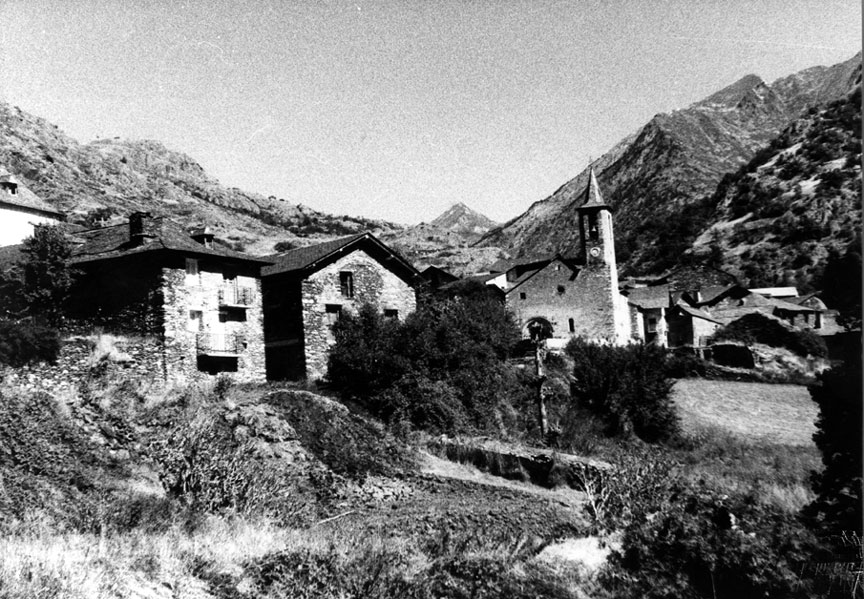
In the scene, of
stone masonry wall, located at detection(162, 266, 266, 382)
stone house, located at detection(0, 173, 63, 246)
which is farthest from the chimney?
stone house, located at detection(0, 173, 63, 246)

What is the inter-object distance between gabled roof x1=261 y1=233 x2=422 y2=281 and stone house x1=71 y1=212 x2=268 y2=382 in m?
3.47

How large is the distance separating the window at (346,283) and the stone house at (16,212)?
768 inches

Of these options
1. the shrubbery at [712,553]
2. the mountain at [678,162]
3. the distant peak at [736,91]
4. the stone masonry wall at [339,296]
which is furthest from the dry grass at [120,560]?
the distant peak at [736,91]

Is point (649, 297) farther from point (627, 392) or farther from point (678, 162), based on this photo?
point (678, 162)

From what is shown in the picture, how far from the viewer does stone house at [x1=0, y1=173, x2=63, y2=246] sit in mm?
39062

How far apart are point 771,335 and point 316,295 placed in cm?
4112

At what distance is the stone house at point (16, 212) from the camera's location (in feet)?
128

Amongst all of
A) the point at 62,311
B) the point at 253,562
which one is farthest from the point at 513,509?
the point at 62,311

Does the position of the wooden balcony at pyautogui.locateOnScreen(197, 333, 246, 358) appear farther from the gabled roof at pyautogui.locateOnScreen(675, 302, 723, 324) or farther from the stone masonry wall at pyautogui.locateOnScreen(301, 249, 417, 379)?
the gabled roof at pyautogui.locateOnScreen(675, 302, 723, 324)

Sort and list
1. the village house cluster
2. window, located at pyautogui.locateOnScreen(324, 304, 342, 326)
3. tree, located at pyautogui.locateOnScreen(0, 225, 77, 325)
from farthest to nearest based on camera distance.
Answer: window, located at pyautogui.locateOnScreen(324, 304, 342, 326) → the village house cluster → tree, located at pyautogui.locateOnScreen(0, 225, 77, 325)

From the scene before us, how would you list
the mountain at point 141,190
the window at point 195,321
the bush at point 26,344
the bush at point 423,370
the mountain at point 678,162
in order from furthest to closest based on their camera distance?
the mountain at point 678,162 → the mountain at point 141,190 → the window at point 195,321 → the bush at point 423,370 → the bush at point 26,344

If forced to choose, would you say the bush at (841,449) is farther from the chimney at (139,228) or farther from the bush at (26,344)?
the chimney at (139,228)

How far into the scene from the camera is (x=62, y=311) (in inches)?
1052

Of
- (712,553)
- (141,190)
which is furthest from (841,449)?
(141,190)
